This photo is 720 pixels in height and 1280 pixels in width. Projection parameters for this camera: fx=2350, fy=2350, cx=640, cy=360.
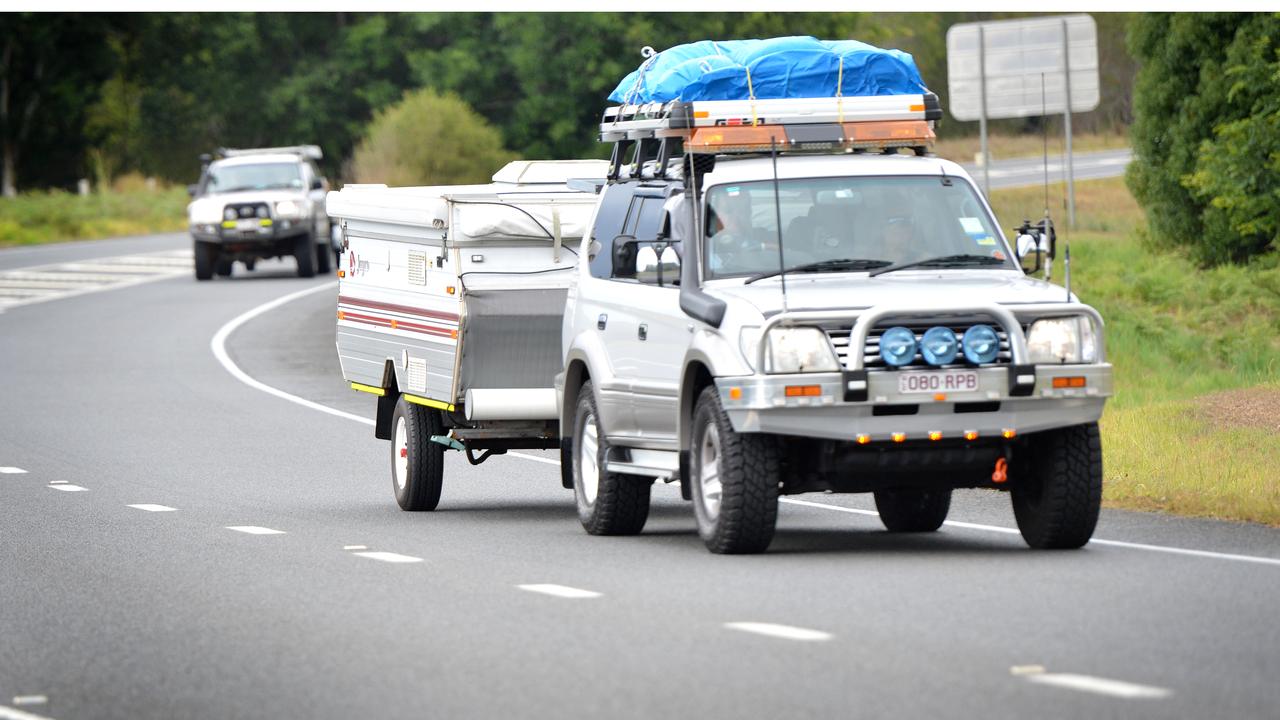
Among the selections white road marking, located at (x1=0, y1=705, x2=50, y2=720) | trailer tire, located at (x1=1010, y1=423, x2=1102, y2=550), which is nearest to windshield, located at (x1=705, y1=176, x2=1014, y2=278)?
trailer tire, located at (x1=1010, y1=423, x2=1102, y2=550)

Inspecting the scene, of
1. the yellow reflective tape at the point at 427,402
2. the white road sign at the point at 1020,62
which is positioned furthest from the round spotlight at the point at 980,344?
the white road sign at the point at 1020,62

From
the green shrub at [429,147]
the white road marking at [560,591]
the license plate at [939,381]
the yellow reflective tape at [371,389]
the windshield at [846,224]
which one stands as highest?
the green shrub at [429,147]

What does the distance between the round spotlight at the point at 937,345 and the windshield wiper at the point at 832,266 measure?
94cm

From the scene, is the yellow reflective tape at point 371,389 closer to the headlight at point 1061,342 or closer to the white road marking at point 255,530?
the white road marking at point 255,530

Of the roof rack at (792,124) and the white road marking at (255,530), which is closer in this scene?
the roof rack at (792,124)

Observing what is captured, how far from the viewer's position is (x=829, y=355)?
1102cm

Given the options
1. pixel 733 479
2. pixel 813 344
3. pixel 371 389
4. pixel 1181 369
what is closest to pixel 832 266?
pixel 813 344

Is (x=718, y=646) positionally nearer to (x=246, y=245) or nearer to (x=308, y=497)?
(x=308, y=497)

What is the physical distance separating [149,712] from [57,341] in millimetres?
24913

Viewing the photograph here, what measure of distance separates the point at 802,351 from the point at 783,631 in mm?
2113

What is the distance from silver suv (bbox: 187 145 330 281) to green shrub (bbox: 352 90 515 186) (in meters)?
16.0

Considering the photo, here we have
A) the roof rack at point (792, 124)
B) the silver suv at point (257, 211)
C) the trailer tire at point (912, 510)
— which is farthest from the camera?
the silver suv at point (257, 211)

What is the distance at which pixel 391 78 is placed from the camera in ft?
285

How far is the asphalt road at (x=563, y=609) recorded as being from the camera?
805 centimetres
